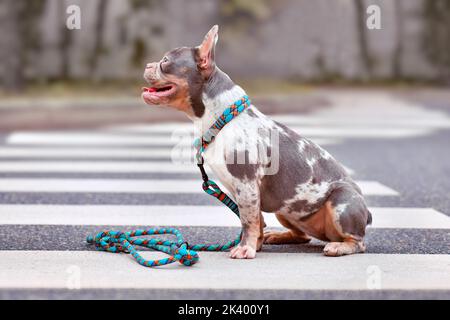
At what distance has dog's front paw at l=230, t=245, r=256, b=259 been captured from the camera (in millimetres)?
4352

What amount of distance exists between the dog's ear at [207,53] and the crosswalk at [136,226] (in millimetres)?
959

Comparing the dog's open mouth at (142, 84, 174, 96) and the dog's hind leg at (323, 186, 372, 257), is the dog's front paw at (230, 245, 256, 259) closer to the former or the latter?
the dog's hind leg at (323, 186, 372, 257)

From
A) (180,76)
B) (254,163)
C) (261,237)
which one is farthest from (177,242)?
(180,76)

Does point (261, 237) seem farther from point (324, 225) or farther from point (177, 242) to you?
point (177, 242)

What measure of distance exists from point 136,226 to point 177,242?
3.00 ft

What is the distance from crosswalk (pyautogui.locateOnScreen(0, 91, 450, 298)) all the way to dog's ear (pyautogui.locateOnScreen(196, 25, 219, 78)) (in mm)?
959

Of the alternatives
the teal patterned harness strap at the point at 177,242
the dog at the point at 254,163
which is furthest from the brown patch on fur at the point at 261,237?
the teal patterned harness strap at the point at 177,242

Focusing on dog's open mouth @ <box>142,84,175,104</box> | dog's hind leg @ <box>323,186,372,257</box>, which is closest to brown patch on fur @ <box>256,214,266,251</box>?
dog's hind leg @ <box>323,186,372,257</box>

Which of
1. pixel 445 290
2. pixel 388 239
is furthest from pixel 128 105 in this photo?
pixel 445 290

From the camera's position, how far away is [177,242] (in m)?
4.44

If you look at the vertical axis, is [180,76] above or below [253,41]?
above

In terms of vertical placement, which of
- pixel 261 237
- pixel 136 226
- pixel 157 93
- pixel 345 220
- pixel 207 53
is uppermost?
pixel 207 53

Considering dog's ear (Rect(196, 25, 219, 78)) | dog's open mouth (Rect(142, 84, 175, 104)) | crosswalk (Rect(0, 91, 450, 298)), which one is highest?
dog's ear (Rect(196, 25, 219, 78))

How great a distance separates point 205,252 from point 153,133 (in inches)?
258
